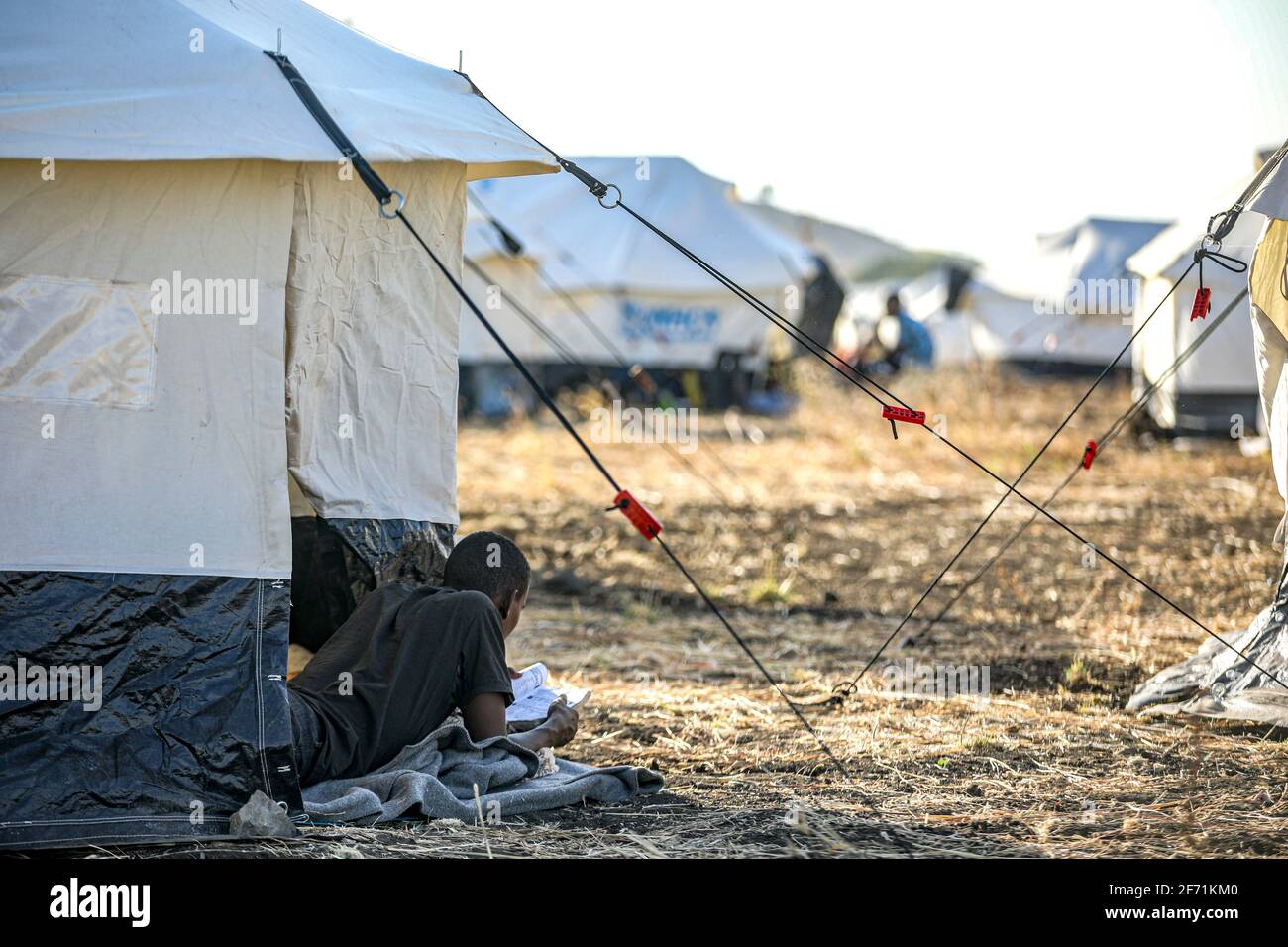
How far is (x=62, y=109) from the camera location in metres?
3.29

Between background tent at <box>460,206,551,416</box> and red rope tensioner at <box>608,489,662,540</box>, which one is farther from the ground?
background tent at <box>460,206,551,416</box>

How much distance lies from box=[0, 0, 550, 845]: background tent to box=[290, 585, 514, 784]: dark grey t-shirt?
18 cm

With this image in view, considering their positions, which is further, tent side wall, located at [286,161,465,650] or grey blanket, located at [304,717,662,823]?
tent side wall, located at [286,161,465,650]

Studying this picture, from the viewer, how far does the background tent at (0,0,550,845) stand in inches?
132

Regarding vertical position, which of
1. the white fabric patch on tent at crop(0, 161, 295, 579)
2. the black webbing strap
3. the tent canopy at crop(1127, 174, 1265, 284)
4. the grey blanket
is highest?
the tent canopy at crop(1127, 174, 1265, 284)

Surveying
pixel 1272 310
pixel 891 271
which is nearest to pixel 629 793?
pixel 1272 310

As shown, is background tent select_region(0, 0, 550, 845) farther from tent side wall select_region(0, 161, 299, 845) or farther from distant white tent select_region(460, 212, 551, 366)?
distant white tent select_region(460, 212, 551, 366)

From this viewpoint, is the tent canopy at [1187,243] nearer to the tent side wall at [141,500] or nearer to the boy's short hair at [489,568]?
the boy's short hair at [489,568]

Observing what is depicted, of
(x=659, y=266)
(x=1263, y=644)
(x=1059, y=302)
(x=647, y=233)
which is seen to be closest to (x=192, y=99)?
(x=1263, y=644)

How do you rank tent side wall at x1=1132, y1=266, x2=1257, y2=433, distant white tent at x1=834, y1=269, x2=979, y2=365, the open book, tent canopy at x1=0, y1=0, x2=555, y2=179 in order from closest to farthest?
tent canopy at x1=0, y1=0, x2=555, y2=179 < the open book < tent side wall at x1=1132, y1=266, x2=1257, y2=433 < distant white tent at x1=834, y1=269, x2=979, y2=365

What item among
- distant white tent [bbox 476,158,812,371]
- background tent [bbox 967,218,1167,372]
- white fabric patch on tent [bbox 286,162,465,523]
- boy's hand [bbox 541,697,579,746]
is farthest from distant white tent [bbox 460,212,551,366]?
boy's hand [bbox 541,697,579,746]

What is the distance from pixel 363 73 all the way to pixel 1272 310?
3106 millimetres
